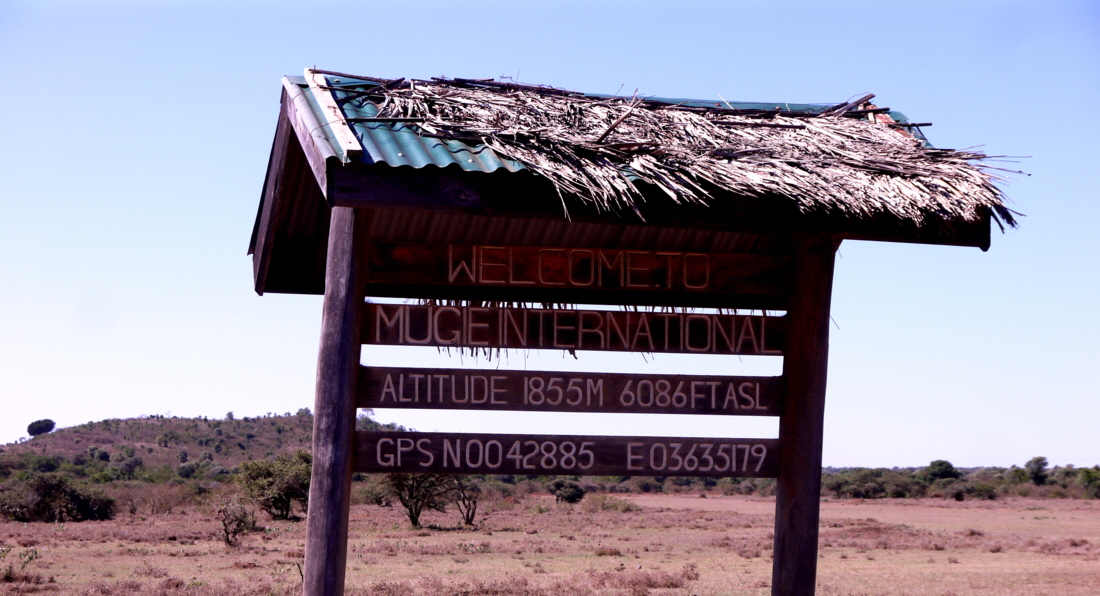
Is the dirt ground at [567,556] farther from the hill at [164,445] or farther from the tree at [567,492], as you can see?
the hill at [164,445]

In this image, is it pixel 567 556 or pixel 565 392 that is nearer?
pixel 565 392

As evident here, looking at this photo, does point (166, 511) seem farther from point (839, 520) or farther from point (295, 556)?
point (839, 520)

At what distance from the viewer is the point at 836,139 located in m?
6.04

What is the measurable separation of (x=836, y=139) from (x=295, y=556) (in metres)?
18.1

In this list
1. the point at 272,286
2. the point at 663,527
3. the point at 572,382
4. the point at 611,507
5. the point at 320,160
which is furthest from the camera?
the point at 611,507

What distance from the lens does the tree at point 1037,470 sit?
5838 centimetres

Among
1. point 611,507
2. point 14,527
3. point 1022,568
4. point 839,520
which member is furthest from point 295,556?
point 611,507

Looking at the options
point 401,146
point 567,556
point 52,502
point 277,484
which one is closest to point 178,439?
point 52,502

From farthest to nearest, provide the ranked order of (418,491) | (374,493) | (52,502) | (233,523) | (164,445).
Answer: (164,445)
(374,493)
(418,491)
(52,502)
(233,523)

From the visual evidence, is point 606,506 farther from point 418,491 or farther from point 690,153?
point 690,153

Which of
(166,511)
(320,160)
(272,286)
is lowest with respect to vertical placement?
(166,511)

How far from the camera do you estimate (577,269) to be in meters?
5.74

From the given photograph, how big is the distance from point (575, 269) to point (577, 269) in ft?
0.04

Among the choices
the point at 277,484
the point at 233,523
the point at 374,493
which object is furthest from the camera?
the point at 374,493
